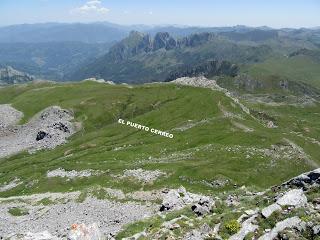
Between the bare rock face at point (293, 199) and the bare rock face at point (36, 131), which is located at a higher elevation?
the bare rock face at point (293, 199)

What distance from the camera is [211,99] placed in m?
180

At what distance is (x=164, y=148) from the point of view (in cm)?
12350

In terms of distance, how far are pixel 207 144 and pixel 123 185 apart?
41565 millimetres

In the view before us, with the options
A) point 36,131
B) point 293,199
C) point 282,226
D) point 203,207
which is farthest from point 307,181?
point 36,131

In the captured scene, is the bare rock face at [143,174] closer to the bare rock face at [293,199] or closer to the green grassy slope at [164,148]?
the green grassy slope at [164,148]

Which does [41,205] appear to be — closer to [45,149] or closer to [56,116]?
[45,149]

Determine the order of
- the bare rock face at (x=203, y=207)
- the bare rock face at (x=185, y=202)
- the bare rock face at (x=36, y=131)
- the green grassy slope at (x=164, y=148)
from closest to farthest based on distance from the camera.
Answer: the bare rock face at (x=203, y=207)
the bare rock face at (x=185, y=202)
the green grassy slope at (x=164, y=148)
the bare rock face at (x=36, y=131)

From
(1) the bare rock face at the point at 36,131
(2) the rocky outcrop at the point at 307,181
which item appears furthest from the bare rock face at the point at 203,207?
(1) the bare rock face at the point at 36,131

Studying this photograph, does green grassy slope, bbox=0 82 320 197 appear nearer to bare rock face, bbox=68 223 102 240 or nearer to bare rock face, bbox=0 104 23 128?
bare rock face, bbox=0 104 23 128

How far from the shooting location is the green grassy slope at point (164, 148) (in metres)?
92.9

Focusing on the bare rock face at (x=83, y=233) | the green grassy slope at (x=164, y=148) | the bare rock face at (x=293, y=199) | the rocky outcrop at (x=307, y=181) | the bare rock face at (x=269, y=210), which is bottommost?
the green grassy slope at (x=164, y=148)

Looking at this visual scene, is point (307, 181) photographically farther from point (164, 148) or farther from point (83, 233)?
point (164, 148)

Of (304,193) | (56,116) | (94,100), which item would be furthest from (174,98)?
(304,193)

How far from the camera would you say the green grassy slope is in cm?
9294
